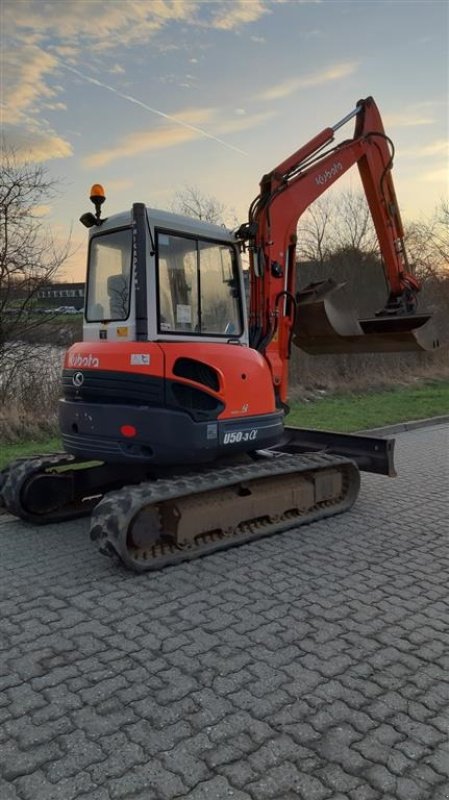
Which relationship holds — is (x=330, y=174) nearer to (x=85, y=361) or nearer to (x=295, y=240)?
(x=295, y=240)

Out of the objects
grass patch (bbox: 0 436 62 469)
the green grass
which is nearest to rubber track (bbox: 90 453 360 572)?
grass patch (bbox: 0 436 62 469)

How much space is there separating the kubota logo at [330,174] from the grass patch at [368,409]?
190 inches

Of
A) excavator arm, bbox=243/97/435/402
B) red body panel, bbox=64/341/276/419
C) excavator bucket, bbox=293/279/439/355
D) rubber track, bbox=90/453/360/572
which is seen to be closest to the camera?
rubber track, bbox=90/453/360/572

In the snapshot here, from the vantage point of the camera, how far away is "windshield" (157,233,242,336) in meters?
5.11

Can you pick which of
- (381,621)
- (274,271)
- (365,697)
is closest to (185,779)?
(365,697)

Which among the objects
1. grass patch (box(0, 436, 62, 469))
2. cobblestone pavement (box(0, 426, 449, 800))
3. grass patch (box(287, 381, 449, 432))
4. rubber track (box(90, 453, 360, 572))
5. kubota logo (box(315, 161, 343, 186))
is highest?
kubota logo (box(315, 161, 343, 186))

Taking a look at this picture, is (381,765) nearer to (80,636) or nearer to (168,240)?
(80,636)

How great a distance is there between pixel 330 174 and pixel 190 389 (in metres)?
3.24

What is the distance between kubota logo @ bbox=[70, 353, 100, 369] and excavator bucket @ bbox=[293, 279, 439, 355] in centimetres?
260

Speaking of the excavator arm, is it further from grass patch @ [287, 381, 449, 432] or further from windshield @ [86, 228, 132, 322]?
grass patch @ [287, 381, 449, 432]

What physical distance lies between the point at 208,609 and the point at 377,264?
18869mm

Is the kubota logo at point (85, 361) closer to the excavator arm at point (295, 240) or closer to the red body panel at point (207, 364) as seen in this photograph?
the red body panel at point (207, 364)

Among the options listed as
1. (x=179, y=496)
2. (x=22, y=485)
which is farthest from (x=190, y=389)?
(x=22, y=485)

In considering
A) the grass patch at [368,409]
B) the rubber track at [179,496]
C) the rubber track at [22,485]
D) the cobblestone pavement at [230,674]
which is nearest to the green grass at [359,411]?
the grass patch at [368,409]
